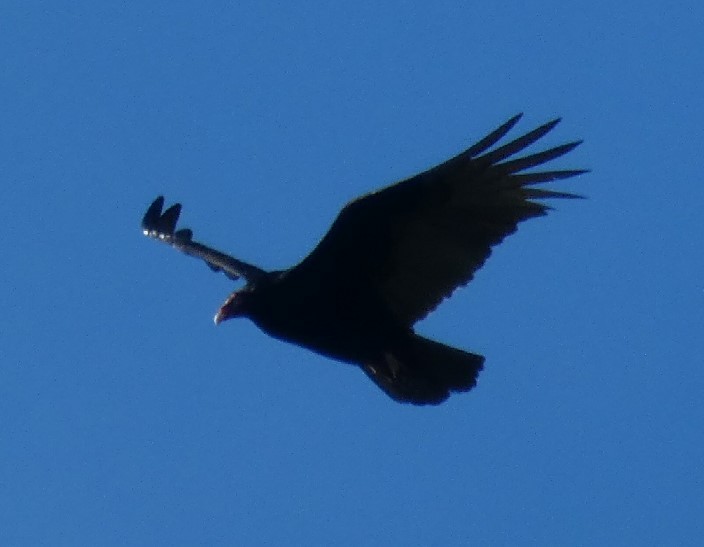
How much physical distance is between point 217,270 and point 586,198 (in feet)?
10.1

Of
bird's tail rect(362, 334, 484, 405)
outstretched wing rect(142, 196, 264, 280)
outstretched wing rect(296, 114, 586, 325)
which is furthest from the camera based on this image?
outstretched wing rect(142, 196, 264, 280)

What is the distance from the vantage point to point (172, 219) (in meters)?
11.8

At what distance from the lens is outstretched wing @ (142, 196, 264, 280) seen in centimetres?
1119

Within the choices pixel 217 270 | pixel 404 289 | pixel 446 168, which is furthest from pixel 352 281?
pixel 217 270

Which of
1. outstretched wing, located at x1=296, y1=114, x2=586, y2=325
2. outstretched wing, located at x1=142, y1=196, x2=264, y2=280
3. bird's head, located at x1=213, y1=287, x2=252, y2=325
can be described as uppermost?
outstretched wing, located at x1=142, y1=196, x2=264, y2=280

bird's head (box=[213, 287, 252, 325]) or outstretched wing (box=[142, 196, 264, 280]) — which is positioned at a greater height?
outstretched wing (box=[142, 196, 264, 280])

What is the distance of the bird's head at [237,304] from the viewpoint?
9.80 m

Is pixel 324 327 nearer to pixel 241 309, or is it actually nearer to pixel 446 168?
pixel 241 309

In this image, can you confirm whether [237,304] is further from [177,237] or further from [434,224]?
[177,237]

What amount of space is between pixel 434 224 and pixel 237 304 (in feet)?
3.97

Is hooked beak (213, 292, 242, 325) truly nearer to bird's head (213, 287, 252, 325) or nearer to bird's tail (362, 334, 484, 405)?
bird's head (213, 287, 252, 325)

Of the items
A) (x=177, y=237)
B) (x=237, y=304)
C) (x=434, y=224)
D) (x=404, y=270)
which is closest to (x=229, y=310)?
(x=237, y=304)

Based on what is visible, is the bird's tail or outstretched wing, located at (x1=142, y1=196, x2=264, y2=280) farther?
outstretched wing, located at (x1=142, y1=196, x2=264, y2=280)

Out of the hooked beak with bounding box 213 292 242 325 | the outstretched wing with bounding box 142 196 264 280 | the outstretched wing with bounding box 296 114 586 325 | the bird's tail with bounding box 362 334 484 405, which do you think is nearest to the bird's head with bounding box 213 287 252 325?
the hooked beak with bounding box 213 292 242 325
